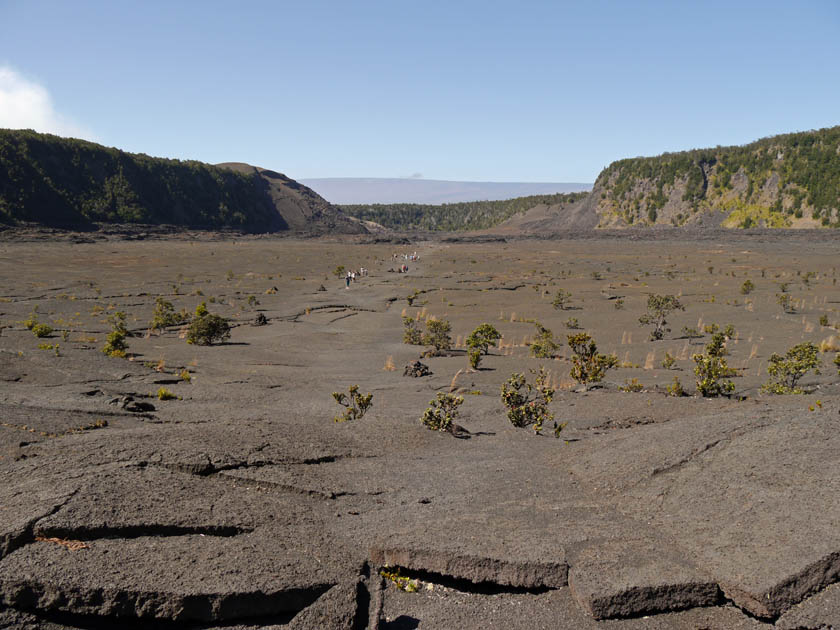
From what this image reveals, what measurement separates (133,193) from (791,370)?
10799 centimetres

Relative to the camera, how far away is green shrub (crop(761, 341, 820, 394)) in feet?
46.9

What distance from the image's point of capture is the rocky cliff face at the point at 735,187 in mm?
92500

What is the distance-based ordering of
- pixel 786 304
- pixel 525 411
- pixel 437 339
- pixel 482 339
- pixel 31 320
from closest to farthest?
1. pixel 525 411
2. pixel 482 339
3. pixel 437 339
4. pixel 31 320
5. pixel 786 304

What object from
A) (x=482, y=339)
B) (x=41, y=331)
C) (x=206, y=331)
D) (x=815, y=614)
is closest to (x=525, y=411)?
(x=815, y=614)

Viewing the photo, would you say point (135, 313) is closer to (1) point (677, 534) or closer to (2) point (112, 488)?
(2) point (112, 488)

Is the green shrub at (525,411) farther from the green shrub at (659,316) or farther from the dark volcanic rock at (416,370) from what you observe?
the green shrub at (659,316)

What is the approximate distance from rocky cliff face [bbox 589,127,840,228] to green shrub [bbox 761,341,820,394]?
88.0 metres

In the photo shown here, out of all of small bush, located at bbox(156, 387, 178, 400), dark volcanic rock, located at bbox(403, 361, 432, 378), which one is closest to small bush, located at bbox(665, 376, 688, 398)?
dark volcanic rock, located at bbox(403, 361, 432, 378)

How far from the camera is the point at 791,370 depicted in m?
14.7

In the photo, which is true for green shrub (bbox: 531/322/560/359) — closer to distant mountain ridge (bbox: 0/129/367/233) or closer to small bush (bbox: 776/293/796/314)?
small bush (bbox: 776/293/796/314)

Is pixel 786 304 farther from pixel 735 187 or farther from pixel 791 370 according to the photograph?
pixel 735 187

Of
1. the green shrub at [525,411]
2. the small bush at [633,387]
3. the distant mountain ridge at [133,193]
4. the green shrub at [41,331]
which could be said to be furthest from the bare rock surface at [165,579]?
the distant mountain ridge at [133,193]

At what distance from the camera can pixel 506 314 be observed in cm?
3133

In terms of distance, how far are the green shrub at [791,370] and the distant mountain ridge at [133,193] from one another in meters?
92.2
